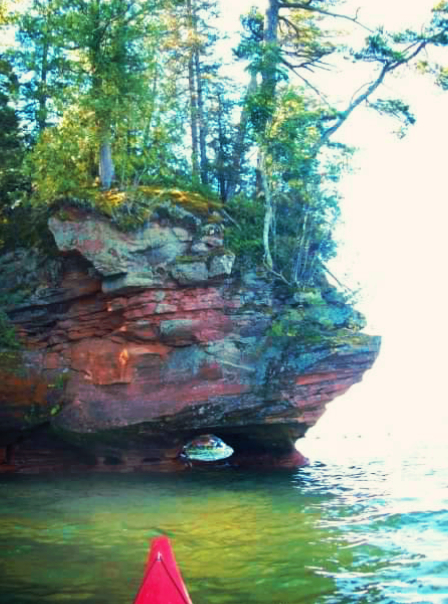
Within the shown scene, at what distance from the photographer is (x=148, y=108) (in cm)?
2086

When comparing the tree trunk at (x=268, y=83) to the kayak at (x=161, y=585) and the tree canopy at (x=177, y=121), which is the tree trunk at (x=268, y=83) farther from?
the kayak at (x=161, y=585)

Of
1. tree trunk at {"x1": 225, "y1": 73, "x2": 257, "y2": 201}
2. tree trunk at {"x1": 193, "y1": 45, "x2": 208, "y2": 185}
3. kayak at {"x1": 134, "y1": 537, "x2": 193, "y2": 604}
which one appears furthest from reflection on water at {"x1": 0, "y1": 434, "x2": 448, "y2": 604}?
tree trunk at {"x1": 193, "y1": 45, "x2": 208, "y2": 185}

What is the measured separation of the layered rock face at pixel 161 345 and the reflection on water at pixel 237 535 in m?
1.91

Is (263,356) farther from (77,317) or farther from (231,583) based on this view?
(231,583)

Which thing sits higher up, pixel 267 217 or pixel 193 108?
pixel 193 108

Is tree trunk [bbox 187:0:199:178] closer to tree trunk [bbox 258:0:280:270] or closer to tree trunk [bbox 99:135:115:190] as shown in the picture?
tree trunk [bbox 258:0:280:270]

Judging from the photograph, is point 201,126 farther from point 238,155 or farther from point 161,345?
point 161,345

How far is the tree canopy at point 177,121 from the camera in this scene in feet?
66.3

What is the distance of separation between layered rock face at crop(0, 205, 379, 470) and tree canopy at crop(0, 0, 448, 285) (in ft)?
4.19

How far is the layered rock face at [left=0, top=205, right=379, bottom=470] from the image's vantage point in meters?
19.8

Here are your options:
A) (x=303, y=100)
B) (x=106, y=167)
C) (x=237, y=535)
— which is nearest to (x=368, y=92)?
(x=303, y=100)

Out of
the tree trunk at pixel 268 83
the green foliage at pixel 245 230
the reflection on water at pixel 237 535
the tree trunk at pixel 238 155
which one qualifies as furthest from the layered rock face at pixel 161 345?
the tree trunk at pixel 238 155

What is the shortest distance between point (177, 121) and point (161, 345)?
26.4 ft

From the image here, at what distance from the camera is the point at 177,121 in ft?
76.6
